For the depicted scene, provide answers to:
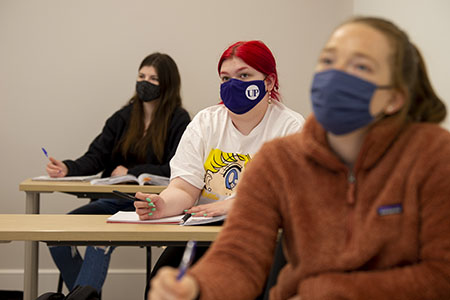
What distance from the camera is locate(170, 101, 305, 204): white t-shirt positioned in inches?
86.0

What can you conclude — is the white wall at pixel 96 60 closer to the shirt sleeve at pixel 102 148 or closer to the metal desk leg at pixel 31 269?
the shirt sleeve at pixel 102 148

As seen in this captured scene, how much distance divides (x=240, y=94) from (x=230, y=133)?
0.18 meters

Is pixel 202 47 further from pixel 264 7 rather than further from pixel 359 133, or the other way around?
pixel 359 133

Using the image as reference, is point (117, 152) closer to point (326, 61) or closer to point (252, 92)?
point (252, 92)

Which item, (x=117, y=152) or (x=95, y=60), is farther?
(x=95, y=60)

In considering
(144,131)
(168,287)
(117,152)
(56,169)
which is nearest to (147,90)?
(144,131)

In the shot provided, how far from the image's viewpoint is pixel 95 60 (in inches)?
154

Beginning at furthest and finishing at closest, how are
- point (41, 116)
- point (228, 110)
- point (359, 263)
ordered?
point (41, 116)
point (228, 110)
point (359, 263)

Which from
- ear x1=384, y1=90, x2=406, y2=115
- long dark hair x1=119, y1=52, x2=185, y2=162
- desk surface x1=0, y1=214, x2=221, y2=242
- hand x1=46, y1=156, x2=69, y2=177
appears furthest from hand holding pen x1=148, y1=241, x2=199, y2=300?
long dark hair x1=119, y1=52, x2=185, y2=162

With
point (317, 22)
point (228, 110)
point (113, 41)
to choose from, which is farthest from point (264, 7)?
point (228, 110)

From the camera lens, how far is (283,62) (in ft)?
13.3

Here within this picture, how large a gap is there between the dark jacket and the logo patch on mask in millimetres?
1233

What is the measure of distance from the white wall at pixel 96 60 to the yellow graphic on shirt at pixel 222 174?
1.86 meters

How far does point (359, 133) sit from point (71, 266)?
91.1 inches
